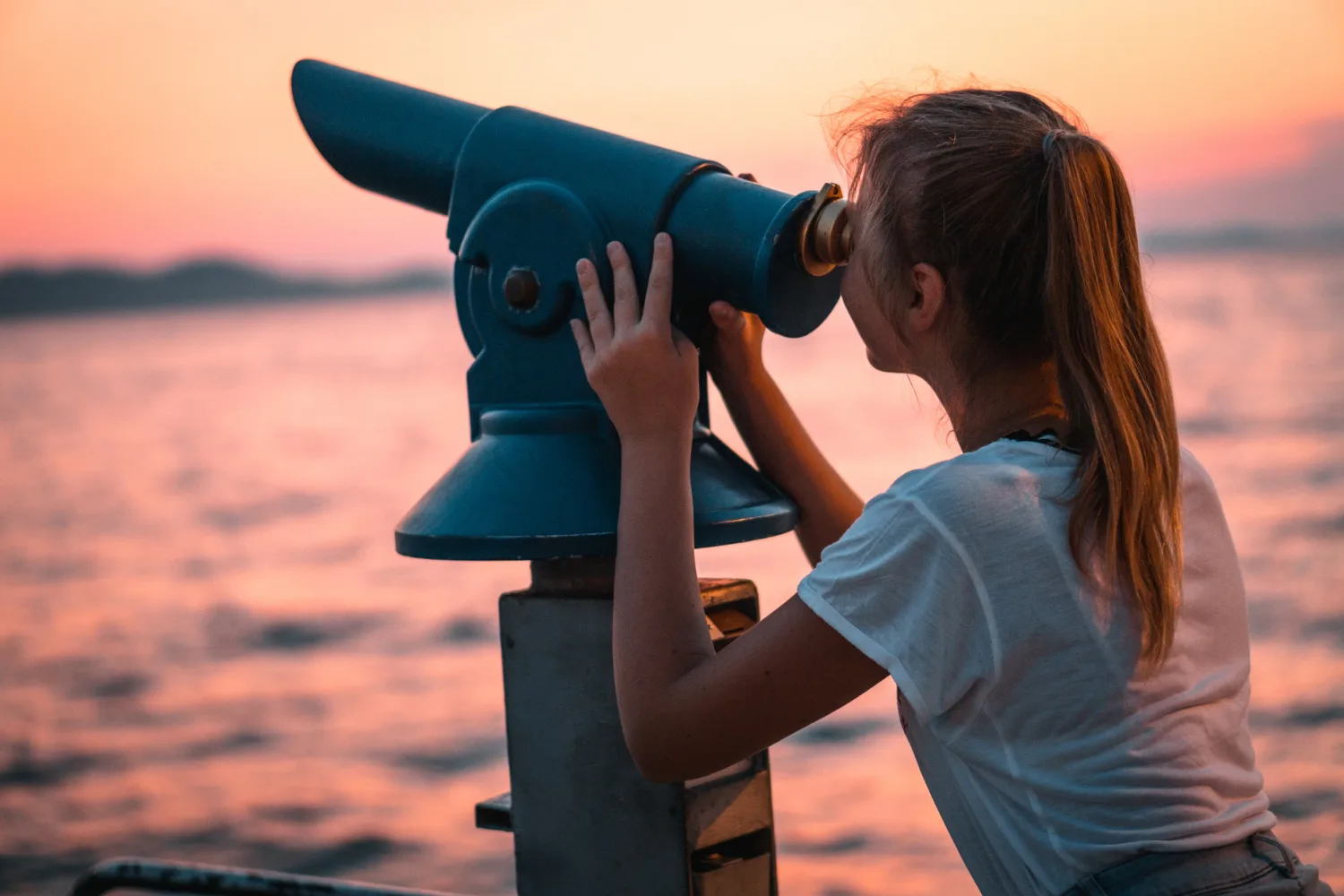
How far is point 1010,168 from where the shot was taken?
1.26m

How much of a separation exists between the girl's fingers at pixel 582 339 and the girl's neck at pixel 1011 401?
33cm

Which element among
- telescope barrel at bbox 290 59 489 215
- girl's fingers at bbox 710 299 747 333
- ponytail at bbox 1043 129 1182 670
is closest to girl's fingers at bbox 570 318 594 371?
girl's fingers at bbox 710 299 747 333

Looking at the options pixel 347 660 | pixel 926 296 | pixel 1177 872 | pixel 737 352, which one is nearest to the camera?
pixel 1177 872

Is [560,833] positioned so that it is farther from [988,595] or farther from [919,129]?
[919,129]

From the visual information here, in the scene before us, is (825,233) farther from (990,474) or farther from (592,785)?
(592,785)

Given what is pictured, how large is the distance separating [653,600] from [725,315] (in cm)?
29

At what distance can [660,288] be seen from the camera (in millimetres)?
1334

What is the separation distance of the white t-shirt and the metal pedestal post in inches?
10.2

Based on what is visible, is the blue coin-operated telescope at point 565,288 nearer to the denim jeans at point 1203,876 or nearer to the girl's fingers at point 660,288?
the girl's fingers at point 660,288

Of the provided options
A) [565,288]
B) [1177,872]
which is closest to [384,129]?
[565,288]

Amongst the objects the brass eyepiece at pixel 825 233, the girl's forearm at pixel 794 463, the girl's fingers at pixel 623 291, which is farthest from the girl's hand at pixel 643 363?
the girl's forearm at pixel 794 463

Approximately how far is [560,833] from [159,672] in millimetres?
8106

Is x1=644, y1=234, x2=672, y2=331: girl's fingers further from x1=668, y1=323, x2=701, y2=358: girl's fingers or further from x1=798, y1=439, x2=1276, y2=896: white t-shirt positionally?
x1=798, y1=439, x2=1276, y2=896: white t-shirt

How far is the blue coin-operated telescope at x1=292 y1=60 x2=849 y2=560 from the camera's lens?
1.34 meters
